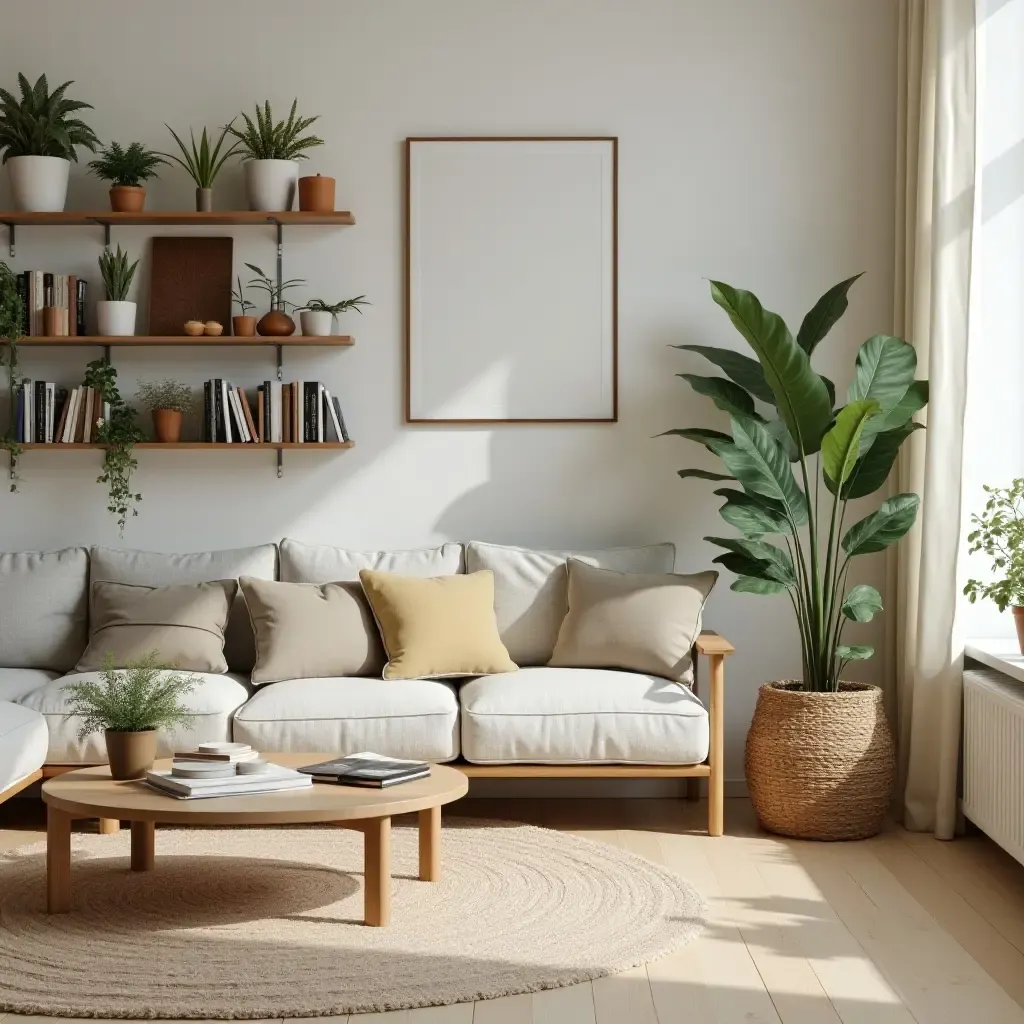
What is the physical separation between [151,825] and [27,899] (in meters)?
0.38

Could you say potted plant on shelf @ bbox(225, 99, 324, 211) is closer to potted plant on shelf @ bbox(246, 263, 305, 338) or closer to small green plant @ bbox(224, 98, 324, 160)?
small green plant @ bbox(224, 98, 324, 160)

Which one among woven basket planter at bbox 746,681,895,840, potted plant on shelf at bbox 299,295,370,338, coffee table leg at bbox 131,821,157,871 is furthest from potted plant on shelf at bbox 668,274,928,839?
coffee table leg at bbox 131,821,157,871

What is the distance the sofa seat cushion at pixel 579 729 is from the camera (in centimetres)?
407

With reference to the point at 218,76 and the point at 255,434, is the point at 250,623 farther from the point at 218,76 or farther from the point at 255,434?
the point at 218,76

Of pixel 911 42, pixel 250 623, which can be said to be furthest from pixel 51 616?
pixel 911 42

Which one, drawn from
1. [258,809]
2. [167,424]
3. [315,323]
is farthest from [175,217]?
[258,809]

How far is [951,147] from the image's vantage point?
4.23 meters

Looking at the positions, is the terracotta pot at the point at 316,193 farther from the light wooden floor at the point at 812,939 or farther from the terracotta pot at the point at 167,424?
the light wooden floor at the point at 812,939

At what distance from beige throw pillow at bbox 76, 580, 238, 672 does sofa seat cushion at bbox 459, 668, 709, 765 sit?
3.09 feet

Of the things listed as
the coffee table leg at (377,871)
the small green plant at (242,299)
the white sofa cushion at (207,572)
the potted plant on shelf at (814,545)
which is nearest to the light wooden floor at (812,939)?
the potted plant on shelf at (814,545)

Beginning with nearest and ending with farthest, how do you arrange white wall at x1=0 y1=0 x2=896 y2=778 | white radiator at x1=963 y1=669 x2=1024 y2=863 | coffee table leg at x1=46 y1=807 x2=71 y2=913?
coffee table leg at x1=46 y1=807 x2=71 y2=913 → white radiator at x1=963 y1=669 x2=1024 y2=863 → white wall at x1=0 y1=0 x2=896 y2=778

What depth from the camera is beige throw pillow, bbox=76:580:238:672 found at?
172 inches

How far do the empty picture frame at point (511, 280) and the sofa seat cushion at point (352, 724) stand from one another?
126 cm

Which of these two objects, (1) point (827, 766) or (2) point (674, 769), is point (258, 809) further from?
(1) point (827, 766)
